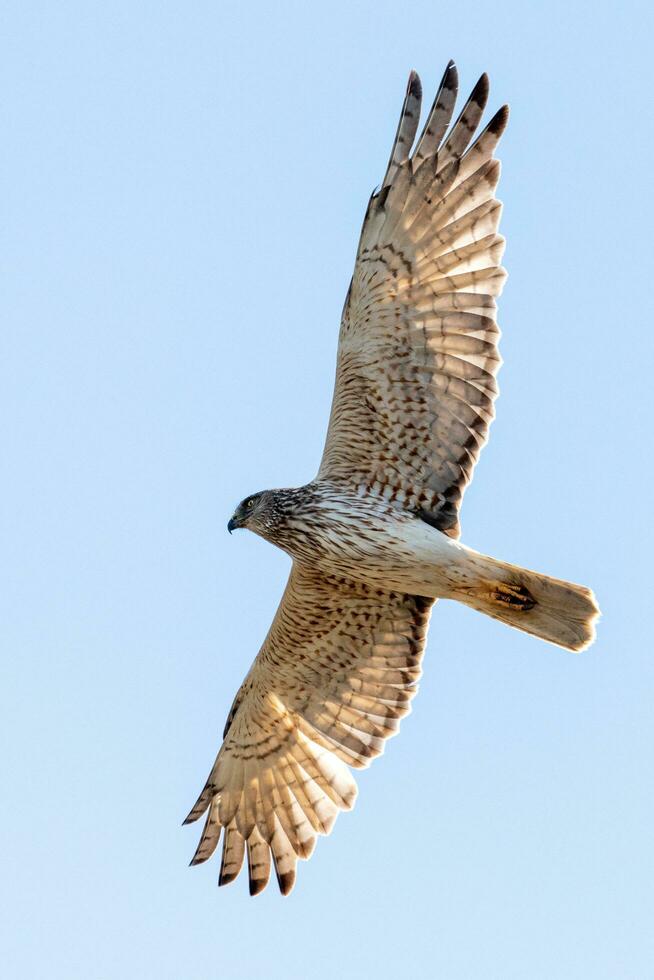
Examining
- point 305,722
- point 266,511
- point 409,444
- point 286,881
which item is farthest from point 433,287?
point 286,881

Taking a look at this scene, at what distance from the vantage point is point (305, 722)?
39.0ft

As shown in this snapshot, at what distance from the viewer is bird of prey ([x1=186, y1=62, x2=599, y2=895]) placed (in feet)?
33.9

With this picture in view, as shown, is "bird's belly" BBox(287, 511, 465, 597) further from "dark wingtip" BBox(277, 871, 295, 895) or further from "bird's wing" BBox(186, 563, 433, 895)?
"dark wingtip" BBox(277, 871, 295, 895)

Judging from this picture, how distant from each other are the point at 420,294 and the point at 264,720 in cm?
345

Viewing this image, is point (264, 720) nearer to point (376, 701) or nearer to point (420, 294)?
point (376, 701)

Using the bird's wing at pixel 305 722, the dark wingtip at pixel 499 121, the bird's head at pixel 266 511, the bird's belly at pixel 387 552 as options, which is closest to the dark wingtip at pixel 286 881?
the bird's wing at pixel 305 722

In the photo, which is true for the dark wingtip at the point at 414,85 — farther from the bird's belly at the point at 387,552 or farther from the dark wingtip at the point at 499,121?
the bird's belly at the point at 387,552

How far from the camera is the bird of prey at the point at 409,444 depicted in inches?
407

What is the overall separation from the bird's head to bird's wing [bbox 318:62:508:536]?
0.81 metres

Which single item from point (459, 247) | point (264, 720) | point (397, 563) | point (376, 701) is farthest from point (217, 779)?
point (459, 247)

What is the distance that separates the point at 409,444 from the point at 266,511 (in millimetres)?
1085

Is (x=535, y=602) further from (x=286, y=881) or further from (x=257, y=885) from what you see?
(x=257, y=885)

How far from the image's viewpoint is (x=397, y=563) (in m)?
10.5

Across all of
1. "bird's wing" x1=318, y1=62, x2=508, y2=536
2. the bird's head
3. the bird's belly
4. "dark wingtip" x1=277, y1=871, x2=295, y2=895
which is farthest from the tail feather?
"dark wingtip" x1=277, y1=871, x2=295, y2=895
